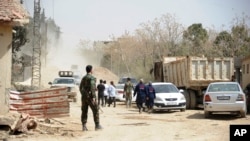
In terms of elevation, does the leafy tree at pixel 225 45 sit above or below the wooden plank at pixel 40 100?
above

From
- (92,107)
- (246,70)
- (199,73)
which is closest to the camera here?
(92,107)

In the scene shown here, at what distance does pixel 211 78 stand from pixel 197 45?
28771 millimetres

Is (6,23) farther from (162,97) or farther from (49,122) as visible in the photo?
(162,97)

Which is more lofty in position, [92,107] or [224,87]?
[224,87]

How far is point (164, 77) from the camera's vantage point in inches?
1115

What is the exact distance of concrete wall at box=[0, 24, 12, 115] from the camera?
44.5ft

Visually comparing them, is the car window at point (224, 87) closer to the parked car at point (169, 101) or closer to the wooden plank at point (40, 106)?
the parked car at point (169, 101)

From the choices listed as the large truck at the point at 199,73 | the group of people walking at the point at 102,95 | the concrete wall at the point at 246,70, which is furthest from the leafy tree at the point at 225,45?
the large truck at the point at 199,73

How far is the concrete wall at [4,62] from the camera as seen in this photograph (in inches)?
535

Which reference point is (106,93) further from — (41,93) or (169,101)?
(41,93)

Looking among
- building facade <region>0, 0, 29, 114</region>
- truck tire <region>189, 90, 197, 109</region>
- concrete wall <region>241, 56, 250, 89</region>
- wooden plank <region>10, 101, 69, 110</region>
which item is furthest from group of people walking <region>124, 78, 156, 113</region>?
building facade <region>0, 0, 29, 114</region>

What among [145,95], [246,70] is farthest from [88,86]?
[246,70]

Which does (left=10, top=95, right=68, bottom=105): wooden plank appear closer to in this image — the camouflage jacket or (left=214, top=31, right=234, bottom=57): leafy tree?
the camouflage jacket

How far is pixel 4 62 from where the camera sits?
44.9 ft
